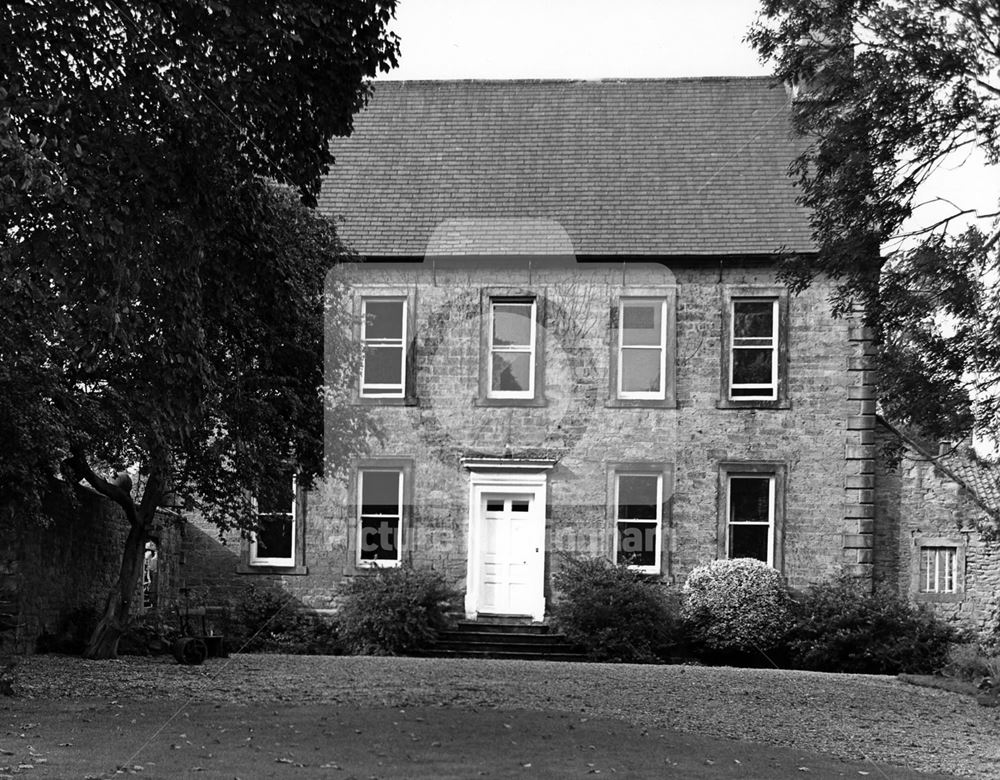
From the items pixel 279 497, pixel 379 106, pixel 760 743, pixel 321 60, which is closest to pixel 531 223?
pixel 379 106

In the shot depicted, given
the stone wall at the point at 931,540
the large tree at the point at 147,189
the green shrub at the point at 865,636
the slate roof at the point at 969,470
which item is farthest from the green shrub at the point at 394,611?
the stone wall at the point at 931,540

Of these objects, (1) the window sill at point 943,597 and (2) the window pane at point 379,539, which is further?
(1) the window sill at point 943,597

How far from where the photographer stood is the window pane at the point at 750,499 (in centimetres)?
2086

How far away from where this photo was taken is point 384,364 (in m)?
20.4

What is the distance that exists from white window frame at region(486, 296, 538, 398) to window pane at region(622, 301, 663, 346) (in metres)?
1.41

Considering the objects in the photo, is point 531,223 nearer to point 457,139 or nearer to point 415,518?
point 457,139

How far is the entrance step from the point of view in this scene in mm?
18531

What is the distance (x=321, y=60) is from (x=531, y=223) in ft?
32.0

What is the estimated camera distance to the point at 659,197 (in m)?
21.5

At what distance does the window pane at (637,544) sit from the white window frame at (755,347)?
2384 mm

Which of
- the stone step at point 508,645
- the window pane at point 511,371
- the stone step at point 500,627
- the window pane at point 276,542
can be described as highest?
the window pane at point 511,371

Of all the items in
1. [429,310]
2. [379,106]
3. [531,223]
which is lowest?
[429,310]

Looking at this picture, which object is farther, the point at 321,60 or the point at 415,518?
the point at 415,518

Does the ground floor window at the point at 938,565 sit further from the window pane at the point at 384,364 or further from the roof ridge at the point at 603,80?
the window pane at the point at 384,364
